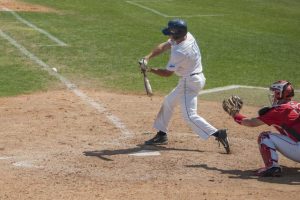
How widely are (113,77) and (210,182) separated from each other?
6.72 metres

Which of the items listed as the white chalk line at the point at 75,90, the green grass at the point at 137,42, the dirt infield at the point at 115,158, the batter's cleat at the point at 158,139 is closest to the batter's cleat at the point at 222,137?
the dirt infield at the point at 115,158

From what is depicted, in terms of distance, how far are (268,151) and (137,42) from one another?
33.1ft

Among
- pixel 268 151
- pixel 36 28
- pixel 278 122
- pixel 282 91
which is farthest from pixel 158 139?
pixel 36 28

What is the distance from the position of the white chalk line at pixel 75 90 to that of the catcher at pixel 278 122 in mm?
2595

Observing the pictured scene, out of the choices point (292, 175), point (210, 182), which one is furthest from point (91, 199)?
point (292, 175)

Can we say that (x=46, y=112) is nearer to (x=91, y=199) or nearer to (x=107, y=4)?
(x=91, y=199)

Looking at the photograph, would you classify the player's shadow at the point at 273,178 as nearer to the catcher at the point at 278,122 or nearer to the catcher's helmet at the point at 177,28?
the catcher at the point at 278,122

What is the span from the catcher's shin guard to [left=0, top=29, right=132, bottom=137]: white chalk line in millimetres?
2594

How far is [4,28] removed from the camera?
19.1 metres

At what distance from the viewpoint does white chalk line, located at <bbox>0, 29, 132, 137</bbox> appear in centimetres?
1091

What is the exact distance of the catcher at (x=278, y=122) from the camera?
819 cm

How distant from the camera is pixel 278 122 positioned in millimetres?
8227

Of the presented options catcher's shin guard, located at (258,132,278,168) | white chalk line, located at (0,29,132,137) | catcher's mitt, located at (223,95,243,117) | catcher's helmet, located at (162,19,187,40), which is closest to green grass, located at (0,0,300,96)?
white chalk line, located at (0,29,132,137)

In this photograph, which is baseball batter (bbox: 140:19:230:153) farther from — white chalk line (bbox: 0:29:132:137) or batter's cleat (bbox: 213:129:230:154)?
white chalk line (bbox: 0:29:132:137)
